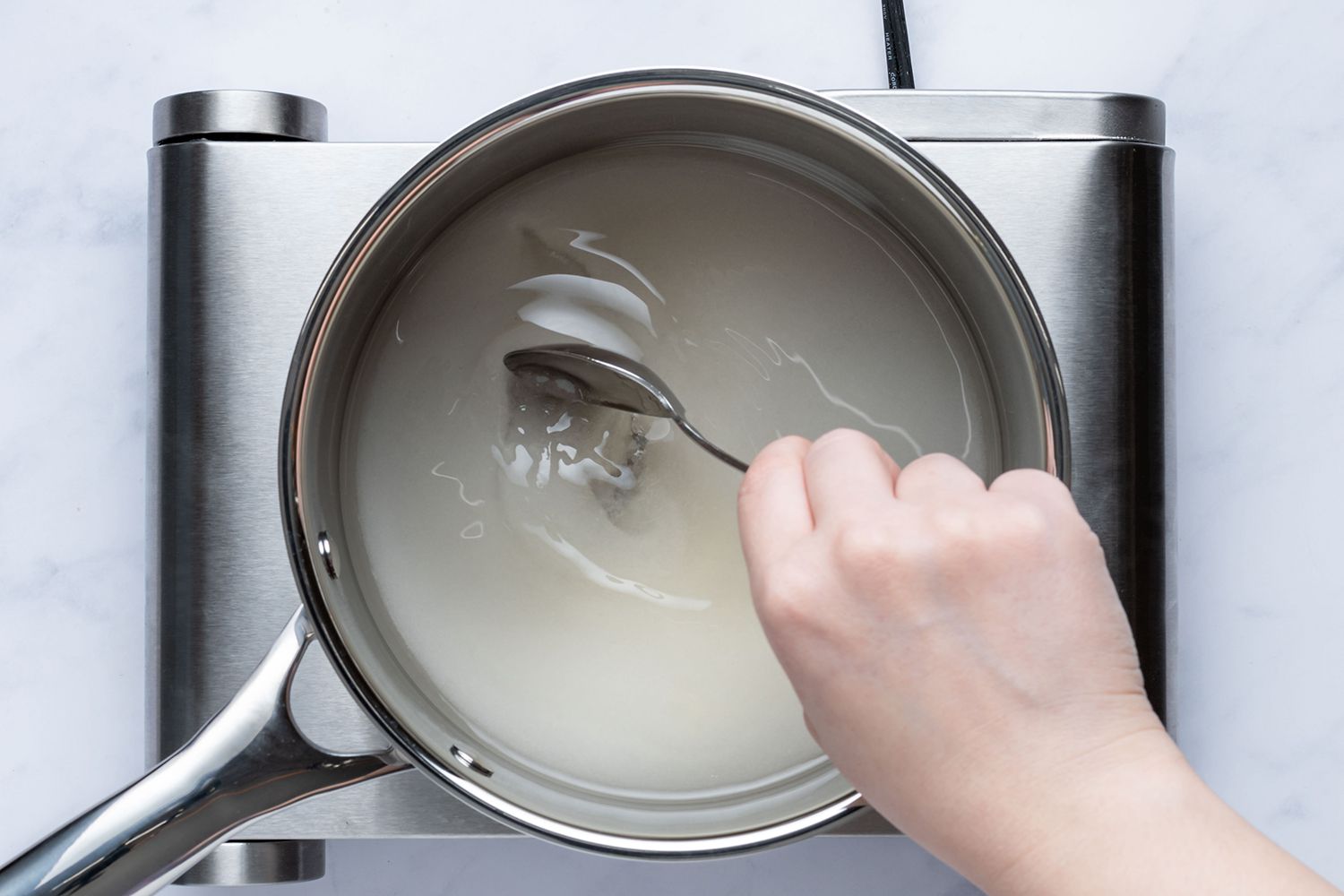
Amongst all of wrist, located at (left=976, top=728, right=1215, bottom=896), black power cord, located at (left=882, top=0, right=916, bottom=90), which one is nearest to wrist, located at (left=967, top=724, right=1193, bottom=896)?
wrist, located at (left=976, top=728, right=1215, bottom=896)

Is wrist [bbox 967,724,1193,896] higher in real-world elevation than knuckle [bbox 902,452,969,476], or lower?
lower

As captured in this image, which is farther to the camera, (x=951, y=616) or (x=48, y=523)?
(x=48, y=523)

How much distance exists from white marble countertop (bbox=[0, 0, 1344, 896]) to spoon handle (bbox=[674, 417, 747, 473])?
142 millimetres

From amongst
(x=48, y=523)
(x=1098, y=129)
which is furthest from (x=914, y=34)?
(x=48, y=523)

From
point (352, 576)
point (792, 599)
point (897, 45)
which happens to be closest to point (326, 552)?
point (352, 576)

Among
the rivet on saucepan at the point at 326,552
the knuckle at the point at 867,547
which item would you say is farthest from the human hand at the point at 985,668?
the rivet on saucepan at the point at 326,552

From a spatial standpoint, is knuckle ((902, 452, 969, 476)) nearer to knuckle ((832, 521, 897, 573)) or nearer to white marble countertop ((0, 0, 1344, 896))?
knuckle ((832, 521, 897, 573))

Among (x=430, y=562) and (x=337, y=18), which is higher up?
(x=337, y=18)

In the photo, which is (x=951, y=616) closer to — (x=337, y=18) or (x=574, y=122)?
(x=574, y=122)

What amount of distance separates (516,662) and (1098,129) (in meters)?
0.22

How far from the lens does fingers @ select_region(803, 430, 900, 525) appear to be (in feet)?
0.72

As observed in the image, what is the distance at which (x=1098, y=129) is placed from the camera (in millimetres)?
316

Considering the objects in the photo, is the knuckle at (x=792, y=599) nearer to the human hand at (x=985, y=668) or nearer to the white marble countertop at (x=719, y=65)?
the human hand at (x=985, y=668)

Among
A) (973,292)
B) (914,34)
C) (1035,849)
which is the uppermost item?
(914,34)
